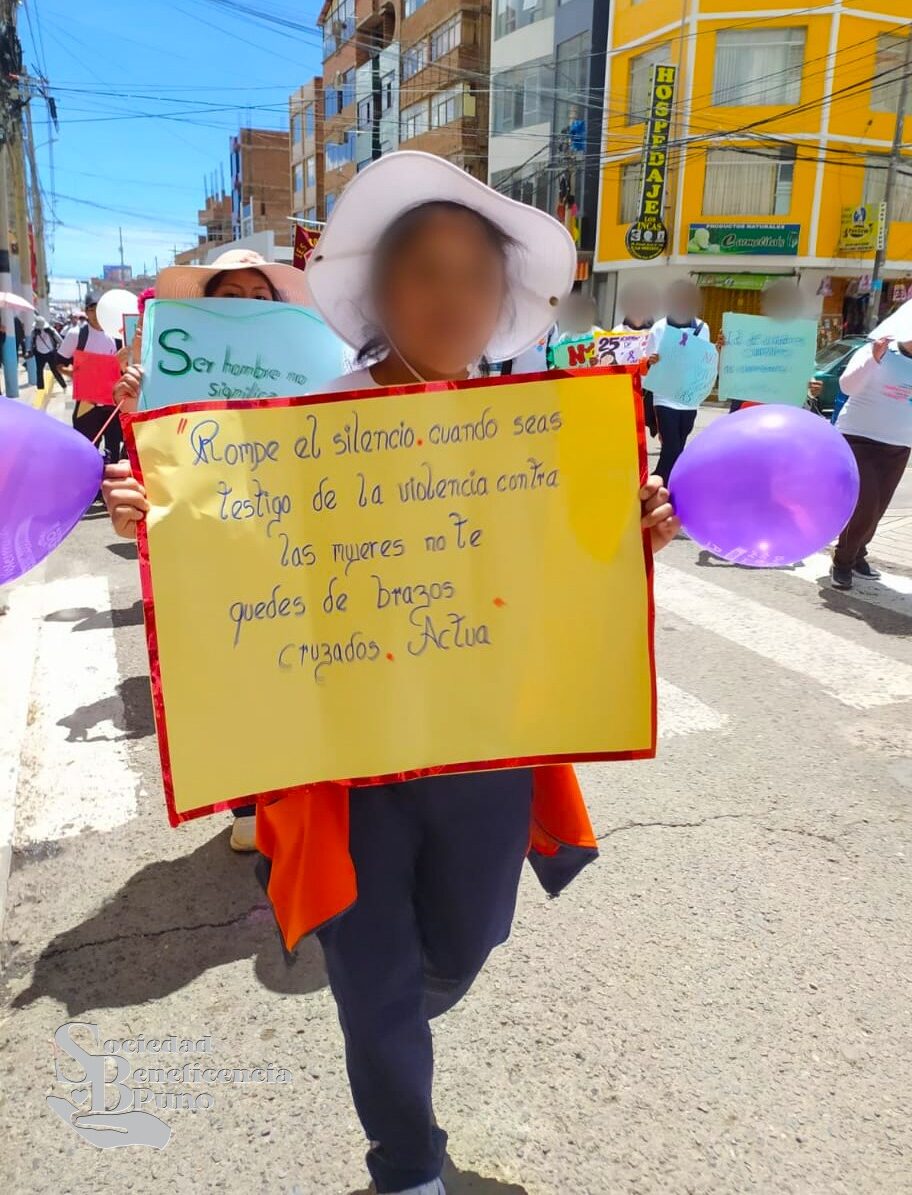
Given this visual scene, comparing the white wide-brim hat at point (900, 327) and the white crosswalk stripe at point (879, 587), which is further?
the white crosswalk stripe at point (879, 587)

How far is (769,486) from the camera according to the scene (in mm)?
1528

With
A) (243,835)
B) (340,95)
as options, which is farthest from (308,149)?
(243,835)

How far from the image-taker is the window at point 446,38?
34.0 m

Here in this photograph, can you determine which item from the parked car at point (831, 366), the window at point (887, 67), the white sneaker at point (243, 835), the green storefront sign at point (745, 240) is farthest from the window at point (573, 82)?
the white sneaker at point (243, 835)

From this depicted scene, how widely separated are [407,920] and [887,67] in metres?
30.6

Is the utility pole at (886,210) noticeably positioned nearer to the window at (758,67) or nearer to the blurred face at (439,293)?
the window at (758,67)

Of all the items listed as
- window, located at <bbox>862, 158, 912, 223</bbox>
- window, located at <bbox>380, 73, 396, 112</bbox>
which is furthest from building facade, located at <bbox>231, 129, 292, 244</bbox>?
window, located at <bbox>862, 158, 912, 223</bbox>

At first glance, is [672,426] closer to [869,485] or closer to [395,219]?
[869,485]

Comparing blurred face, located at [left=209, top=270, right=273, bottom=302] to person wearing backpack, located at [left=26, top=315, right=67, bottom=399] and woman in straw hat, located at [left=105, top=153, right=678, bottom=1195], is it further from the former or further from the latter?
person wearing backpack, located at [left=26, top=315, right=67, bottom=399]

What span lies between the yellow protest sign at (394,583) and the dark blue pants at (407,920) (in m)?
0.08

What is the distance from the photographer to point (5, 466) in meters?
1.36

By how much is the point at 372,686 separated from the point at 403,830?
0.25 m

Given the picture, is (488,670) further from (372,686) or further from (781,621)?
(781,621)

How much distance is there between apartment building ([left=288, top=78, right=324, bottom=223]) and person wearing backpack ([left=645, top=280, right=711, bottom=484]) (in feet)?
161
